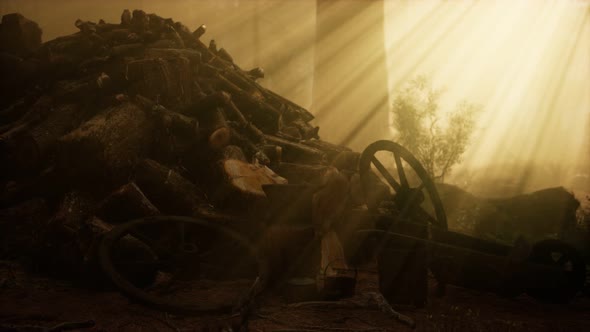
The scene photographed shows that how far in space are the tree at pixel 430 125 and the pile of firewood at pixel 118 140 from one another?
39.9 feet

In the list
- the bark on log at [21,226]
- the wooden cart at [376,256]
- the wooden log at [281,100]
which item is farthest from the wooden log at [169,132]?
the wooden log at [281,100]

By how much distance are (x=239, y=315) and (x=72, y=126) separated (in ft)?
12.4

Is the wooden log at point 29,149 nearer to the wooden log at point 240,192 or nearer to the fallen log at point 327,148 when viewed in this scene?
the wooden log at point 240,192

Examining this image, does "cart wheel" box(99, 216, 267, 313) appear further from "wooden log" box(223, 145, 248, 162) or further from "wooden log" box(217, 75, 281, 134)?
"wooden log" box(217, 75, 281, 134)

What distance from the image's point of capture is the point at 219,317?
2830 millimetres

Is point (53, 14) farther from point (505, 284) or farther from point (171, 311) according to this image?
point (505, 284)

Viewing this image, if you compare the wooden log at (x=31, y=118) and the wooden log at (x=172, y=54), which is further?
the wooden log at (x=172, y=54)

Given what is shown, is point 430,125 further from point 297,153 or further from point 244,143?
point 244,143

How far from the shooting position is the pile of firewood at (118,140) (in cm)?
388

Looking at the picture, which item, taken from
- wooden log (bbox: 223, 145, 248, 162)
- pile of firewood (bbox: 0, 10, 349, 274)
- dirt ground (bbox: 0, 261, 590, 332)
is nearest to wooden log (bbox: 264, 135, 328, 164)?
pile of firewood (bbox: 0, 10, 349, 274)

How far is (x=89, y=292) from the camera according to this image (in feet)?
10.6

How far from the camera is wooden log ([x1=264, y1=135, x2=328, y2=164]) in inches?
228

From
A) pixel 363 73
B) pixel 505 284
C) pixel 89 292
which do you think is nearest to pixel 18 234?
pixel 89 292

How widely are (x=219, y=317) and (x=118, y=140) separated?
2.43 metres
